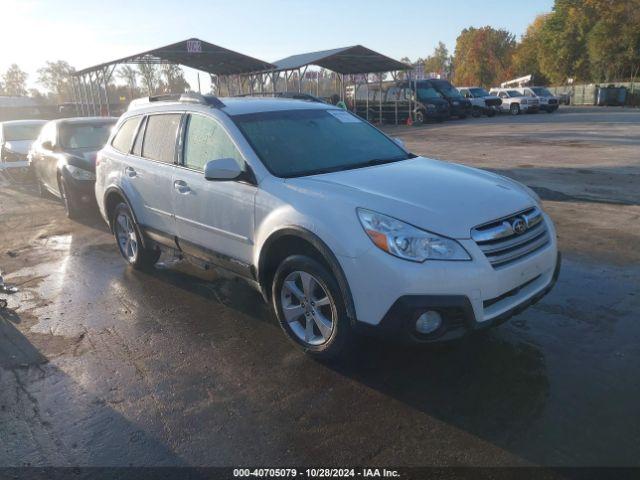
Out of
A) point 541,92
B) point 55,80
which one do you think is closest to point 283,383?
point 541,92

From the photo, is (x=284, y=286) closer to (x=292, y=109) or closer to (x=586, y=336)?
(x=292, y=109)

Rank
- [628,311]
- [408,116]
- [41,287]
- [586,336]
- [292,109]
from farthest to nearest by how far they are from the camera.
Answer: [408,116], [41,287], [292,109], [628,311], [586,336]

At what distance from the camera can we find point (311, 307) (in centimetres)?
376

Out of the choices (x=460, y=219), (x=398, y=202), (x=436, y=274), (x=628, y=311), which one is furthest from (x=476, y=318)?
(x=628, y=311)

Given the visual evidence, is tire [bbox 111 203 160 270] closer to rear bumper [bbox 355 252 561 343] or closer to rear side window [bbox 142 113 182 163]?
rear side window [bbox 142 113 182 163]

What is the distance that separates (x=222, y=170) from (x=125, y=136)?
2529 mm

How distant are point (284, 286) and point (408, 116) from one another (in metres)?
27.3

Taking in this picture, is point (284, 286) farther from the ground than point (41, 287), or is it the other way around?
point (284, 286)

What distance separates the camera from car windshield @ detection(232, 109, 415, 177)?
4164 millimetres

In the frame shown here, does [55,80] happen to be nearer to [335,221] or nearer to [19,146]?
[19,146]

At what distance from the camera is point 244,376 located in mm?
3705

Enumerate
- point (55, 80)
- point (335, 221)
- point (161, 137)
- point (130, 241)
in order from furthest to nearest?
1. point (55, 80)
2. point (130, 241)
3. point (161, 137)
4. point (335, 221)

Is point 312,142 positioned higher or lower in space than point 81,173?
higher

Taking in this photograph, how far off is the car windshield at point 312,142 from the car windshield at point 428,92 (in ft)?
85.9
